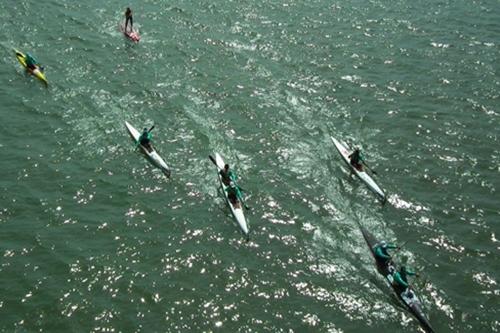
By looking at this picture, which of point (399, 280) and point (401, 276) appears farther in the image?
point (401, 276)

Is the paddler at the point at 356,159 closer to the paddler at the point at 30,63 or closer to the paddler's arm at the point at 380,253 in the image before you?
the paddler's arm at the point at 380,253

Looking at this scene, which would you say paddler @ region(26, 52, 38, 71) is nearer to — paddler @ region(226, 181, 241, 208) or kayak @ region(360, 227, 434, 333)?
paddler @ region(226, 181, 241, 208)

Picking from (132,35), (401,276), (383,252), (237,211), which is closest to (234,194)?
(237,211)

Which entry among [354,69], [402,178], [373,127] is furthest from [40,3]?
[402,178]

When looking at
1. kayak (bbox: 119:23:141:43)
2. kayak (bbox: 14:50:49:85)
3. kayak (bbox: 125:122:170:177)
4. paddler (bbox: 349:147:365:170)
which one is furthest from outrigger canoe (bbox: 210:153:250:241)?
kayak (bbox: 119:23:141:43)

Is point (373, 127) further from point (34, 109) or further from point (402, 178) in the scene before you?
point (34, 109)

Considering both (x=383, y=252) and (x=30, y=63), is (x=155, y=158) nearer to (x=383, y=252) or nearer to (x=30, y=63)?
(x=30, y=63)
